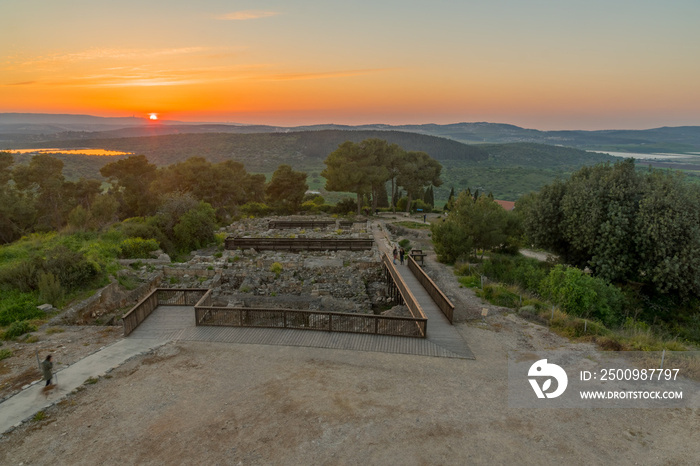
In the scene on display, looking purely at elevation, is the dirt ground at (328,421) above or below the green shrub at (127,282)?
above

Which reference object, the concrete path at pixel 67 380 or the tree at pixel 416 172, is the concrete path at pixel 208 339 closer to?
the concrete path at pixel 67 380

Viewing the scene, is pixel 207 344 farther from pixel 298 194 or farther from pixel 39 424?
pixel 298 194

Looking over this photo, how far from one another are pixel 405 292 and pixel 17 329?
50.1ft

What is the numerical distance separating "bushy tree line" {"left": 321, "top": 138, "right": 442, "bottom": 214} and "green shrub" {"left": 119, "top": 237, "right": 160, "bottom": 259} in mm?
22355

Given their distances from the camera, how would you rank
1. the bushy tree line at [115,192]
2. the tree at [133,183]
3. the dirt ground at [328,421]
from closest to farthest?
1. the dirt ground at [328,421]
2. the bushy tree line at [115,192]
3. the tree at [133,183]

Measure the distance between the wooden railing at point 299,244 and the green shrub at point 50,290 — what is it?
1324 cm


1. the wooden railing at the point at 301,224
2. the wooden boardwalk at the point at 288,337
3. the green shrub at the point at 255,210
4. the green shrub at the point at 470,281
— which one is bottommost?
the green shrub at the point at 255,210

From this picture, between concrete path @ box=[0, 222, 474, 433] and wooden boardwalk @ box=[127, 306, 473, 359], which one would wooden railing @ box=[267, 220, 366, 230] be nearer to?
concrete path @ box=[0, 222, 474, 433]

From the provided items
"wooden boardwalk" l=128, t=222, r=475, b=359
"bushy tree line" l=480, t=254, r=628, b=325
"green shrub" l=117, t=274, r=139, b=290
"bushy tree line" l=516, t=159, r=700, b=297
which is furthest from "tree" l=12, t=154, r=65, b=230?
"bushy tree line" l=516, t=159, r=700, b=297

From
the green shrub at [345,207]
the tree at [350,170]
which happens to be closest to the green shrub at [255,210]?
the green shrub at [345,207]

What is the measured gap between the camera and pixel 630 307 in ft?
71.7

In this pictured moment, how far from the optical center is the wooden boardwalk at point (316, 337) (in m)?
12.5

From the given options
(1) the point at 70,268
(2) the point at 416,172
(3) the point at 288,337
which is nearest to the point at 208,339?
(3) the point at 288,337

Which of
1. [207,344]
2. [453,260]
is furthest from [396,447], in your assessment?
[453,260]
